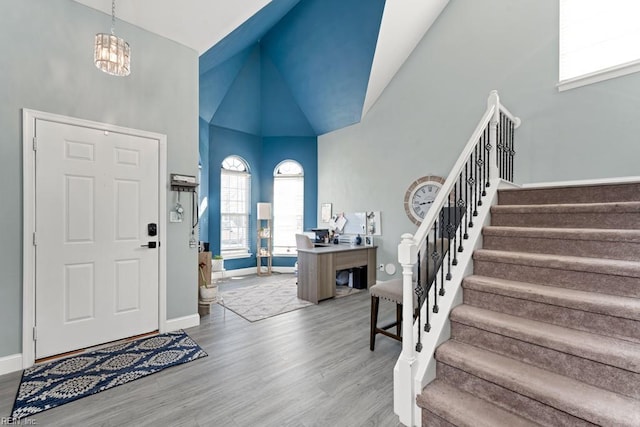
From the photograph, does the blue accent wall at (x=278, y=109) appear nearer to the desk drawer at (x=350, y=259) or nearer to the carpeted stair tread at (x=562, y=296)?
the desk drawer at (x=350, y=259)

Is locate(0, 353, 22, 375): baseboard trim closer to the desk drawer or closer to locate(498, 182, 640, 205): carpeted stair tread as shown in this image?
the desk drawer

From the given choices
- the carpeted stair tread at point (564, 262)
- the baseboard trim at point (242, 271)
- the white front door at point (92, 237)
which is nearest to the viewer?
the carpeted stair tread at point (564, 262)

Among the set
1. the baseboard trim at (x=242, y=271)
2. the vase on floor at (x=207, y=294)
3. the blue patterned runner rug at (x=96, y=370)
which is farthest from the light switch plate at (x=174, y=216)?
the baseboard trim at (x=242, y=271)

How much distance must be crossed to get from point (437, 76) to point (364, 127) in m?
1.51

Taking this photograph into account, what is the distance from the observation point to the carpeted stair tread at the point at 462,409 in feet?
4.66

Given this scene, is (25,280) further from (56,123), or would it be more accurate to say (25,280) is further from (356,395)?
(356,395)

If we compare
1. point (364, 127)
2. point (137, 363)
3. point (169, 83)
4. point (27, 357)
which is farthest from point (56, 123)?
point (364, 127)

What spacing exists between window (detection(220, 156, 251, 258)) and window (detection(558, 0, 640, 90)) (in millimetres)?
5502

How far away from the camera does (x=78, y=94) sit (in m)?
2.58

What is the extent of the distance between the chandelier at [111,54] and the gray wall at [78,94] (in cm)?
80

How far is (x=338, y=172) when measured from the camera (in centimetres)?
596

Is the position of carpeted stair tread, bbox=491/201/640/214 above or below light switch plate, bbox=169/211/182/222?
above

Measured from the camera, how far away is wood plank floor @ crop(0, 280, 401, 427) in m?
1.79

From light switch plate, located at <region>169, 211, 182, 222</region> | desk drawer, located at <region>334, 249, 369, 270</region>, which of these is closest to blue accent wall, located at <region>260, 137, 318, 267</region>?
desk drawer, located at <region>334, 249, 369, 270</region>
